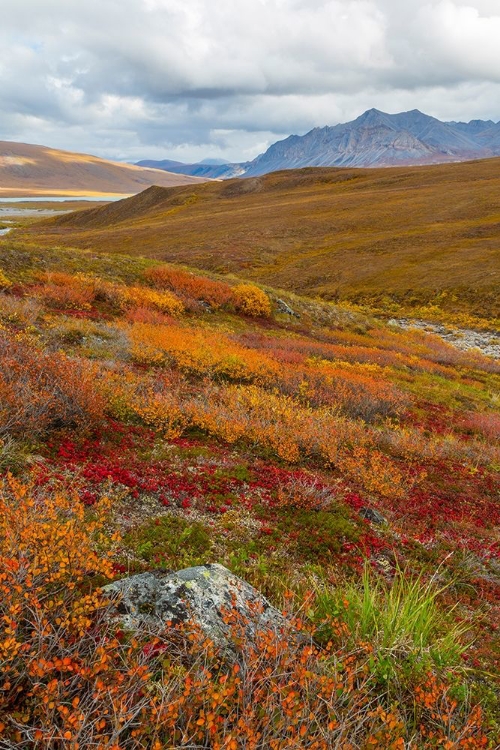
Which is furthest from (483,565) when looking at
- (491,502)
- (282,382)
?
(282,382)

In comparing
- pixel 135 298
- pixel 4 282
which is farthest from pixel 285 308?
pixel 4 282

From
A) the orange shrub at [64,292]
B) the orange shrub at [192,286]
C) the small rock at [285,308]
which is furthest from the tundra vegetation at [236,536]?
the small rock at [285,308]

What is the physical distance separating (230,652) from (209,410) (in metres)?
7.24

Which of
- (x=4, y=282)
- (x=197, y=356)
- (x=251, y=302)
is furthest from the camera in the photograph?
(x=251, y=302)

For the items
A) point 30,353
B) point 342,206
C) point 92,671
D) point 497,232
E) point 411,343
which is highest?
point 342,206

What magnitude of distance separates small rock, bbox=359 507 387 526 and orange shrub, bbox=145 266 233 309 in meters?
19.9

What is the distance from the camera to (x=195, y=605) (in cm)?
424

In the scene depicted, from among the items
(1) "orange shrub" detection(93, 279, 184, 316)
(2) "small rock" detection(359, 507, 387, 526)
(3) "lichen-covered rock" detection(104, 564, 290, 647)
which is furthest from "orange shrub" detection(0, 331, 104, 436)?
(1) "orange shrub" detection(93, 279, 184, 316)

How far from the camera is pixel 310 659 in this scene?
149 inches

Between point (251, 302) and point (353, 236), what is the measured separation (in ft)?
168

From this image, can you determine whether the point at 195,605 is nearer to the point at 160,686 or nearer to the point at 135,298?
the point at 160,686

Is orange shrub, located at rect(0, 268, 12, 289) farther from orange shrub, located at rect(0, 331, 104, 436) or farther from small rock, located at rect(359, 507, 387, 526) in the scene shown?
small rock, located at rect(359, 507, 387, 526)

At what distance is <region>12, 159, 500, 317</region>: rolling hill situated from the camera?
52906 millimetres

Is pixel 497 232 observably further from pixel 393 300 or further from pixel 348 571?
pixel 348 571
